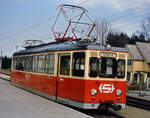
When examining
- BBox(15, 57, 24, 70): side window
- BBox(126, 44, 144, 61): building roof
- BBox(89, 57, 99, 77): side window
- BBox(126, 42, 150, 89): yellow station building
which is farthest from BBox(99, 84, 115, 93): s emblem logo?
BBox(126, 44, 144, 61): building roof

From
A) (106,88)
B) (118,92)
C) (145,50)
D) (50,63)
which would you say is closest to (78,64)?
(106,88)

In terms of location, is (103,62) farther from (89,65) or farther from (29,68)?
(29,68)

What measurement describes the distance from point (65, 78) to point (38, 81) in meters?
3.31

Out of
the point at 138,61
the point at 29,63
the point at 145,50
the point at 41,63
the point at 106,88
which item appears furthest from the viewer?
the point at 145,50

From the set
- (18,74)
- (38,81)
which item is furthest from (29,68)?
(18,74)

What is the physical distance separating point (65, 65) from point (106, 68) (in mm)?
1732

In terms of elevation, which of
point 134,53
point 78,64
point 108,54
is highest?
point 134,53

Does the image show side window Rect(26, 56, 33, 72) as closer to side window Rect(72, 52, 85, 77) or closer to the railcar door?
the railcar door

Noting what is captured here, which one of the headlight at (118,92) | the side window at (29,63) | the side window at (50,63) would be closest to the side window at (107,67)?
the headlight at (118,92)

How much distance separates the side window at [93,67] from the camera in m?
9.51

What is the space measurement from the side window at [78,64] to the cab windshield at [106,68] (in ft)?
1.00

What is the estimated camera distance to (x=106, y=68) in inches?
386

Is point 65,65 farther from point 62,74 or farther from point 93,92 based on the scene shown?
point 93,92

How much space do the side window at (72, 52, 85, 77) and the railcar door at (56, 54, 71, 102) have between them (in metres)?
0.38
